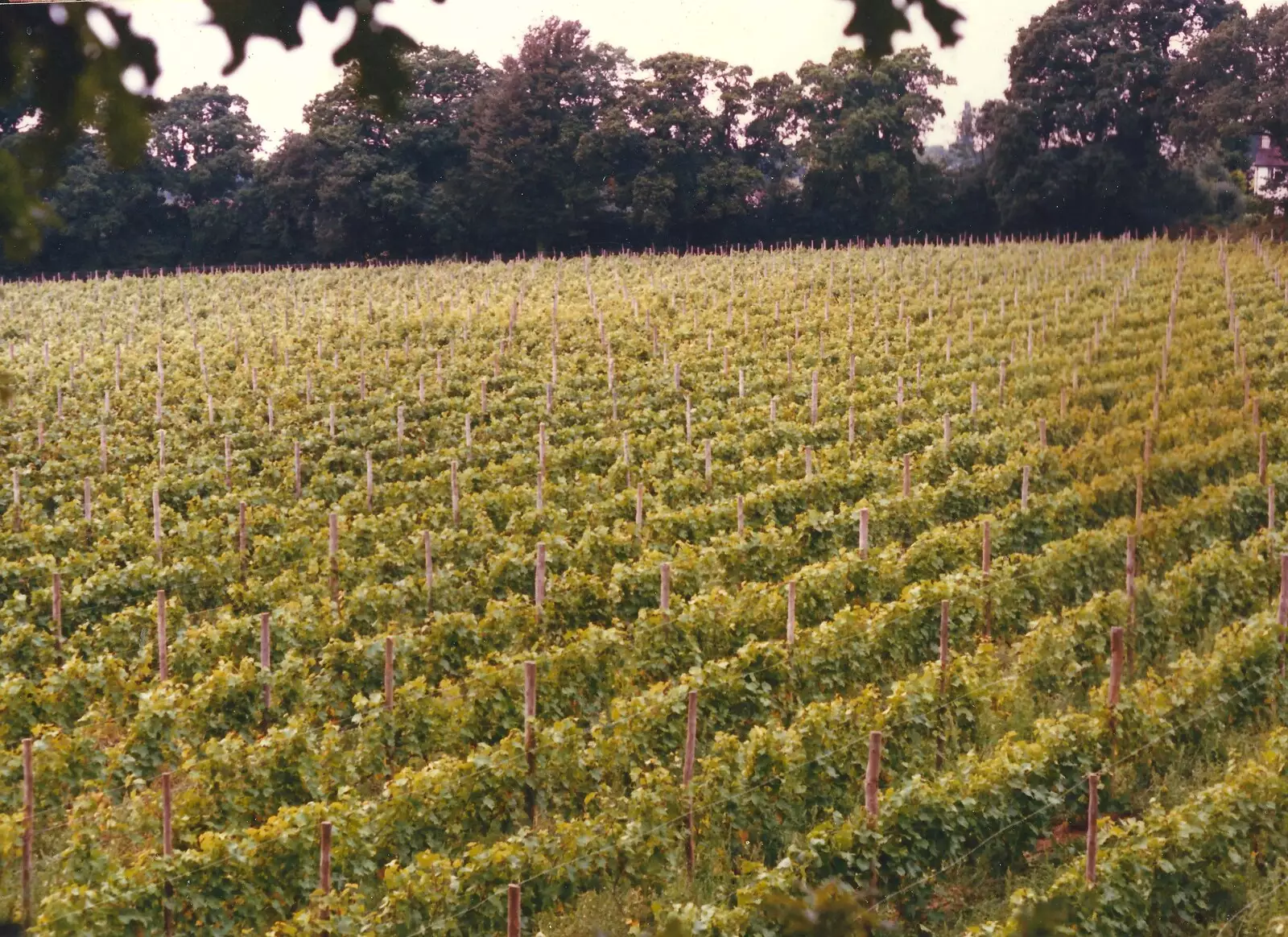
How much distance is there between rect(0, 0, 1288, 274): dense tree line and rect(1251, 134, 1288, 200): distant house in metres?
0.18

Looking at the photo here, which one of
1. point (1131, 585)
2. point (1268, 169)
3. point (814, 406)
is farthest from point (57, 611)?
point (1268, 169)

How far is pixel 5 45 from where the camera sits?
6.32ft

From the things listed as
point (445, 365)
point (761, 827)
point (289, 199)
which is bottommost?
point (761, 827)

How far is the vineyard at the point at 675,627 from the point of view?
5.42 metres

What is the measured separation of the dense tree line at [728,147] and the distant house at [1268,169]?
179 mm

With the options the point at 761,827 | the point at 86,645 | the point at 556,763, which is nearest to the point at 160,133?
the point at 556,763

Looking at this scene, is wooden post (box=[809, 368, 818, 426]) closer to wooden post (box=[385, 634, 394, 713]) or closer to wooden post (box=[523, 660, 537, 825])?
wooden post (box=[385, 634, 394, 713])

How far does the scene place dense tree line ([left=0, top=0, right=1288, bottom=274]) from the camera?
17.9 feet

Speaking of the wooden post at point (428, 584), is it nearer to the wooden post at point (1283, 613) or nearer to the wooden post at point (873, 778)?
the wooden post at point (873, 778)

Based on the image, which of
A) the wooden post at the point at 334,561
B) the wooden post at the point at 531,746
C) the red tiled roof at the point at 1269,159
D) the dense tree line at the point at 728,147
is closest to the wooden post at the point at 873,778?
the wooden post at the point at 531,746

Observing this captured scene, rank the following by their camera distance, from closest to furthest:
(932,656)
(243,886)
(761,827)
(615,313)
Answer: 1. (243,886)
2. (761,827)
3. (932,656)
4. (615,313)

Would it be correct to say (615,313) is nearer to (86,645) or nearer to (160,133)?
(86,645)

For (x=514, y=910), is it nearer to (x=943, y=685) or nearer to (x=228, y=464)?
(x=943, y=685)

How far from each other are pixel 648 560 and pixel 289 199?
4.32m
